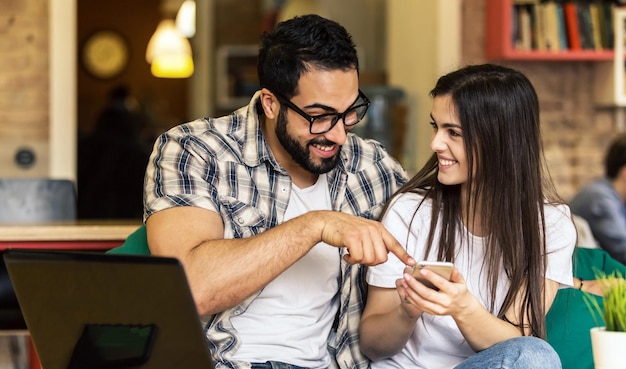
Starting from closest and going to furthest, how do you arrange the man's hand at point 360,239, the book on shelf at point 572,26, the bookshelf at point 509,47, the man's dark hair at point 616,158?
the man's hand at point 360,239 → the man's dark hair at point 616,158 → the bookshelf at point 509,47 → the book on shelf at point 572,26

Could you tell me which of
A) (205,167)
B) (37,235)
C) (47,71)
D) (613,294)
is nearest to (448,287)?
(613,294)

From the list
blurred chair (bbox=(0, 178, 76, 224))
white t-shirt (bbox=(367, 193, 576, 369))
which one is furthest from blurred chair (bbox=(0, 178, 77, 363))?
white t-shirt (bbox=(367, 193, 576, 369))

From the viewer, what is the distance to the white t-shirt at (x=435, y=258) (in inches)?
90.7

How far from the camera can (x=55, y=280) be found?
5.70ft

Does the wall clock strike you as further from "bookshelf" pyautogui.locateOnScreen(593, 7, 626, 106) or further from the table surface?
the table surface

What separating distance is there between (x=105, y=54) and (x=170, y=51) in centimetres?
272

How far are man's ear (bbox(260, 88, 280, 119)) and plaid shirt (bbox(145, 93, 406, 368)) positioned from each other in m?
0.05

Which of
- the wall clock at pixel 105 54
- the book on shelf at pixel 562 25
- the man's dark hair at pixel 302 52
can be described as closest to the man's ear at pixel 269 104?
the man's dark hair at pixel 302 52

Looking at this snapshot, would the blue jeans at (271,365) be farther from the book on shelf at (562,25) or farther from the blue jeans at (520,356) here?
the book on shelf at (562,25)

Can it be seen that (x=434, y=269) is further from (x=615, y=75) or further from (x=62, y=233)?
(x=615, y=75)

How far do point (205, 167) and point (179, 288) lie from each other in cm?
72

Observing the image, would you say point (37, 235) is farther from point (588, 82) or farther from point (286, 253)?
point (588, 82)

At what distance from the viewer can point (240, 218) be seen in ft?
7.75

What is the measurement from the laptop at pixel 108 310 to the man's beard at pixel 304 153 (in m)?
0.74
